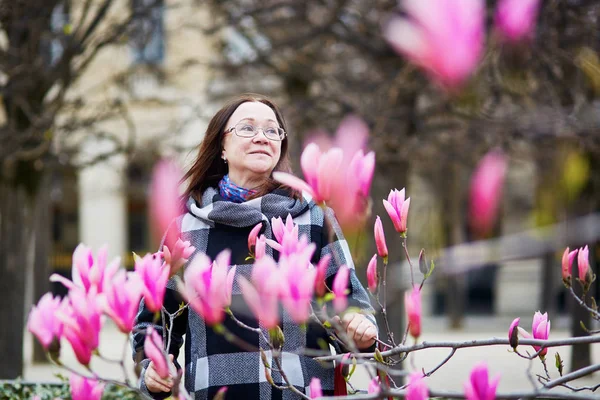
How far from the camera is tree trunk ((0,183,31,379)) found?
8742 mm

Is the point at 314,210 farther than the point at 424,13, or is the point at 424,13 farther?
the point at 314,210

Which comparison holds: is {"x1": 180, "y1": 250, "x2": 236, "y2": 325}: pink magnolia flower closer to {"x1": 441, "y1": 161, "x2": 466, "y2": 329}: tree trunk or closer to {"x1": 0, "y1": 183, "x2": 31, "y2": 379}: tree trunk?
{"x1": 0, "y1": 183, "x2": 31, "y2": 379}: tree trunk

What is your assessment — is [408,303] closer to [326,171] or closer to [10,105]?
[326,171]

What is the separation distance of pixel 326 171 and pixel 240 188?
4.30 feet

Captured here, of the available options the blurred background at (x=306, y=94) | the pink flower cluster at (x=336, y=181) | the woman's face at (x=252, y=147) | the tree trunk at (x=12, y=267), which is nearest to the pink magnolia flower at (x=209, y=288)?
the pink flower cluster at (x=336, y=181)

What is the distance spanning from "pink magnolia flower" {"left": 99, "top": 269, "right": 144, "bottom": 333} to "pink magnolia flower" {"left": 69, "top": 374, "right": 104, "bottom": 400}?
0.24 metres

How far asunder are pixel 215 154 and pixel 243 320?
63 centimetres

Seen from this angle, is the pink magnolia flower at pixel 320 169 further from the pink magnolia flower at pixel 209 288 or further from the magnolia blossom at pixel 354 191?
the pink magnolia flower at pixel 209 288

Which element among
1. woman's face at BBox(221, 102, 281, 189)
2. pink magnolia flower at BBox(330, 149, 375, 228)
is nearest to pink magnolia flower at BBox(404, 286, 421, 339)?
pink magnolia flower at BBox(330, 149, 375, 228)

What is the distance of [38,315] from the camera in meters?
1.43

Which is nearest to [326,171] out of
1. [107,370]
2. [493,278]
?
[107,370]

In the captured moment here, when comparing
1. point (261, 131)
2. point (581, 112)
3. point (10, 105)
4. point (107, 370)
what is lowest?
point (107, 370)

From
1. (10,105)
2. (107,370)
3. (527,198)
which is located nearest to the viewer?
(10,105)

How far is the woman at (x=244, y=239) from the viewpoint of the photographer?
8.57 ft
